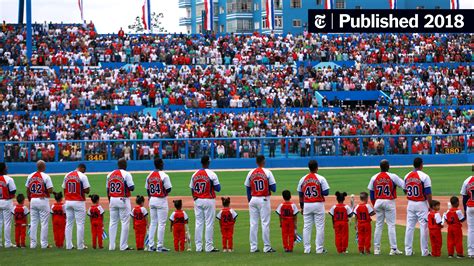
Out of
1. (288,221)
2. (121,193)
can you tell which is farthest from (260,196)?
Result: (121,193)

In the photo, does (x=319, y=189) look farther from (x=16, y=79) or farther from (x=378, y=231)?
(x=16, y=79)

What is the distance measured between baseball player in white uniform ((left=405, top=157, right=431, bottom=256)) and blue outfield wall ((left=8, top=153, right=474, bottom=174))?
26.6 m

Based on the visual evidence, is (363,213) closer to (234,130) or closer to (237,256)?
(237,256)

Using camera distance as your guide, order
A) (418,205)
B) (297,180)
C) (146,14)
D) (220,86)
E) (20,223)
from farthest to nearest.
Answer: (146,14)
(220,86)
(297,180)
(20,223)
(418,205)

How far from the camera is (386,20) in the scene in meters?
31.6

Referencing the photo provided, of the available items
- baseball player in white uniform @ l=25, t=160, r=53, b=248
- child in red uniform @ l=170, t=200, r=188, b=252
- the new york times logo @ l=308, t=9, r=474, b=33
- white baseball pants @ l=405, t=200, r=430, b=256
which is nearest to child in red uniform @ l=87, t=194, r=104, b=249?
baseball player in white uniform @ l=25, t=160, r=53, b=248

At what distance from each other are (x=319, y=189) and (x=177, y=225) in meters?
3.02

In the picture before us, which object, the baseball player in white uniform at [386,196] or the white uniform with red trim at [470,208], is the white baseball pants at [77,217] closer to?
the baseball player in white uniform at [386,196]

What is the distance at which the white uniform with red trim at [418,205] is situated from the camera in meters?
16.6

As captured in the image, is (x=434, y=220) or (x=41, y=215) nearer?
(x=434, y=220)

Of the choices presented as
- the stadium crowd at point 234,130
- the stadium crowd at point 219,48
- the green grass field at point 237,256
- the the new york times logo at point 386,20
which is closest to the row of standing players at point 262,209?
the green grass field at point 237,256

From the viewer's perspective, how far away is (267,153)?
146 feet

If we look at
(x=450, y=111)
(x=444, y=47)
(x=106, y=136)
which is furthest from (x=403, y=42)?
(x=106, y=136)

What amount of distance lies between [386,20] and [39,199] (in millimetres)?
16827
